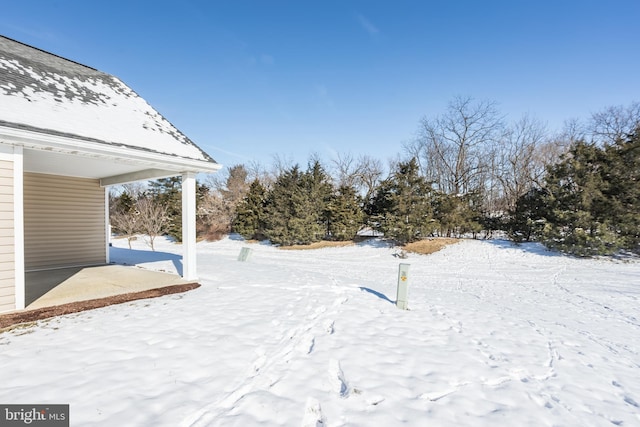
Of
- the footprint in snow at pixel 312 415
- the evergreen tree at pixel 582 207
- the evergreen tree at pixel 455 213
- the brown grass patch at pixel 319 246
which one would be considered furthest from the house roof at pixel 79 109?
the evergreen tree at pixel 582 207

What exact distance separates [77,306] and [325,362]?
4453 mm

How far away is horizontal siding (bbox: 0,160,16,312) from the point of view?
165 inches

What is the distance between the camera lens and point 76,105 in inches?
230

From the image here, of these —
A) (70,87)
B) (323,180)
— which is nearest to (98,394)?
(70,87)

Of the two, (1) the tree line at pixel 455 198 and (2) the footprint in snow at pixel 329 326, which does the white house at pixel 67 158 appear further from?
(1) the tree line at pixel 455 198

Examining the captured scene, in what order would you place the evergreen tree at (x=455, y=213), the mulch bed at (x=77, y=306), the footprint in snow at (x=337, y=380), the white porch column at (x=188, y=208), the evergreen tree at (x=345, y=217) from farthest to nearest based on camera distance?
the evergreen tree at (x=345, y=217) → the evergreen tree at (x=455, y=213) → the white porch column at (x=188, y=208) → the mulch bed at (x=77, y=306) → the footprint in snow at (x=337, y=380)

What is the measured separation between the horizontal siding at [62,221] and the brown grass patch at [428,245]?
13.6 m

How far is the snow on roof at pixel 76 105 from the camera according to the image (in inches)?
188

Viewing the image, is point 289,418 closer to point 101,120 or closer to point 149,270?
point 101,120

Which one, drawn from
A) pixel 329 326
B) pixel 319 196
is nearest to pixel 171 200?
pixel 319 196

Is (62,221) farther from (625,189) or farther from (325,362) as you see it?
(625,189)

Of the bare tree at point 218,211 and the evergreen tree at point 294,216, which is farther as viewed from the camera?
the bare tree at point 218,211

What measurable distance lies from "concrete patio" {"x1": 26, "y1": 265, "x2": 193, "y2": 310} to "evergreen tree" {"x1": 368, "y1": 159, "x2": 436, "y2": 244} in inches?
470

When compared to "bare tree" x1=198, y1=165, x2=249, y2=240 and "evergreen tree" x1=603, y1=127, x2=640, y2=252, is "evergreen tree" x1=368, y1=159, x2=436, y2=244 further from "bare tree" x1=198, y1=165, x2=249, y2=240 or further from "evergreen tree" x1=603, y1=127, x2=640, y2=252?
"bare tree" x1=198, y1=165, x2=249, y2=240
